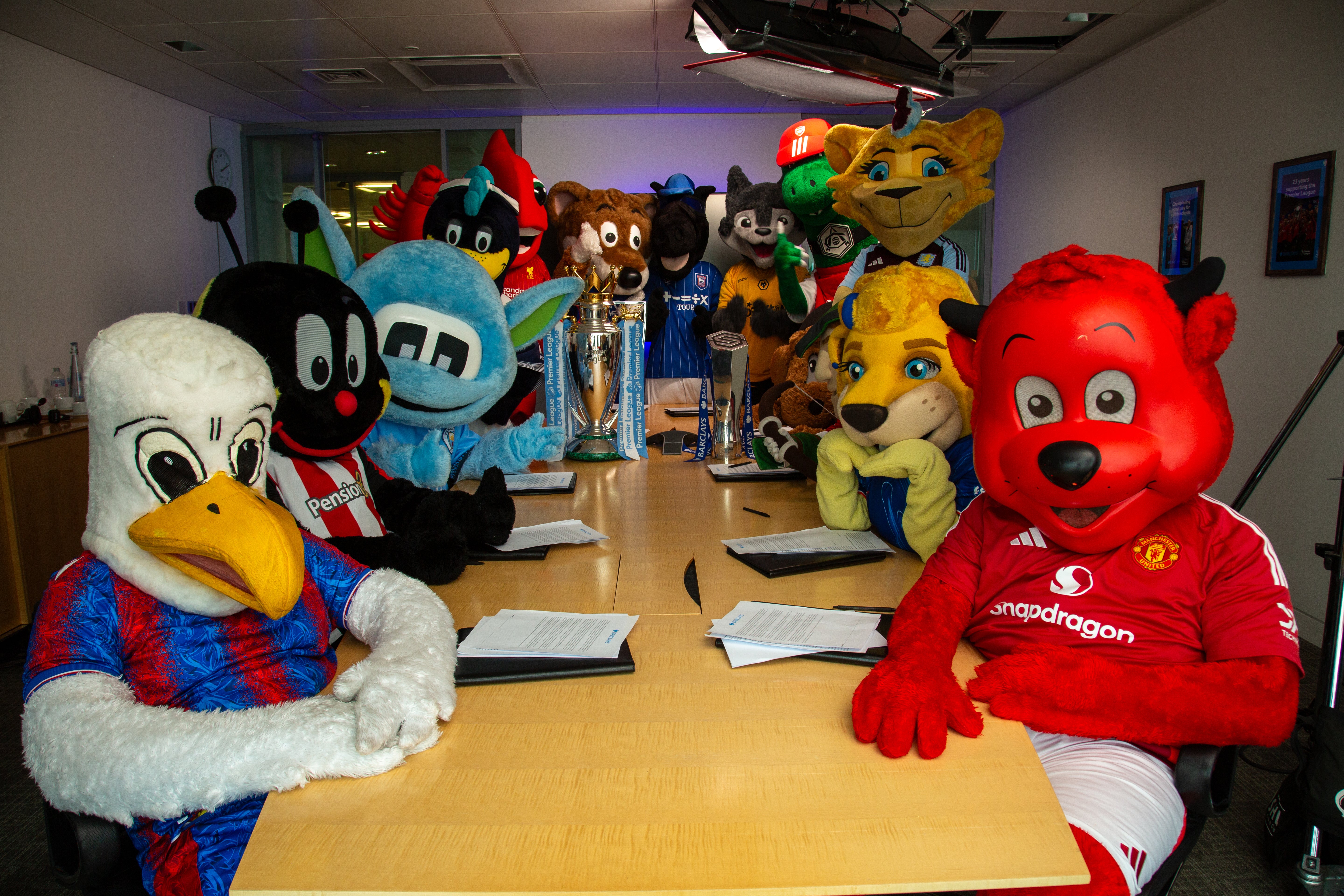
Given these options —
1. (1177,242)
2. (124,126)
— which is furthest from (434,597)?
(124,126)

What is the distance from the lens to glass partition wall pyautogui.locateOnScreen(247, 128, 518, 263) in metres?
6.01

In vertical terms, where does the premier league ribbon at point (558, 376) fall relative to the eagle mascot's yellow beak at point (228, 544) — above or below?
above

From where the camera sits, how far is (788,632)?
117 centimetres

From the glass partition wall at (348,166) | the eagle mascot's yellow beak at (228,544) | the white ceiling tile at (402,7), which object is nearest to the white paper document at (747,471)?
the eagle mascot's yellow beak at (228,544)

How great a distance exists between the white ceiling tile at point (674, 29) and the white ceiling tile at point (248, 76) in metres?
2.38

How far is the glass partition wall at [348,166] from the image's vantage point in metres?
6.01

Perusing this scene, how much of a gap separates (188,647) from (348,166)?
5930mm

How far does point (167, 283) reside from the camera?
5.26 meters

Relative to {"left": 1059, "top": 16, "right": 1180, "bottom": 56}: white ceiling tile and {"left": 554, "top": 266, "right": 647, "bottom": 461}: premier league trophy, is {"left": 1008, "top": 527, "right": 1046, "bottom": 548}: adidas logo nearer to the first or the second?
{"left": 554, "top": 266, "right": 647, "bottom": 461}: premier league trophy

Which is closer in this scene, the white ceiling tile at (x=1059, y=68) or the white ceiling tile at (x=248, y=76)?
the white ceiling tile at (x=1059, y=68)

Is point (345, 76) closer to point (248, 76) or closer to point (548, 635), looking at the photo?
point (248, 76)

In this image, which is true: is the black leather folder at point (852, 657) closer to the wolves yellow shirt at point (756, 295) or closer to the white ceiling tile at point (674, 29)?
the wolves yellow shirt at point (756, 295)

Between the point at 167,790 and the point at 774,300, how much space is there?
337 cm

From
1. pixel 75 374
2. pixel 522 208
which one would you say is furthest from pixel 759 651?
pixel 75 374
